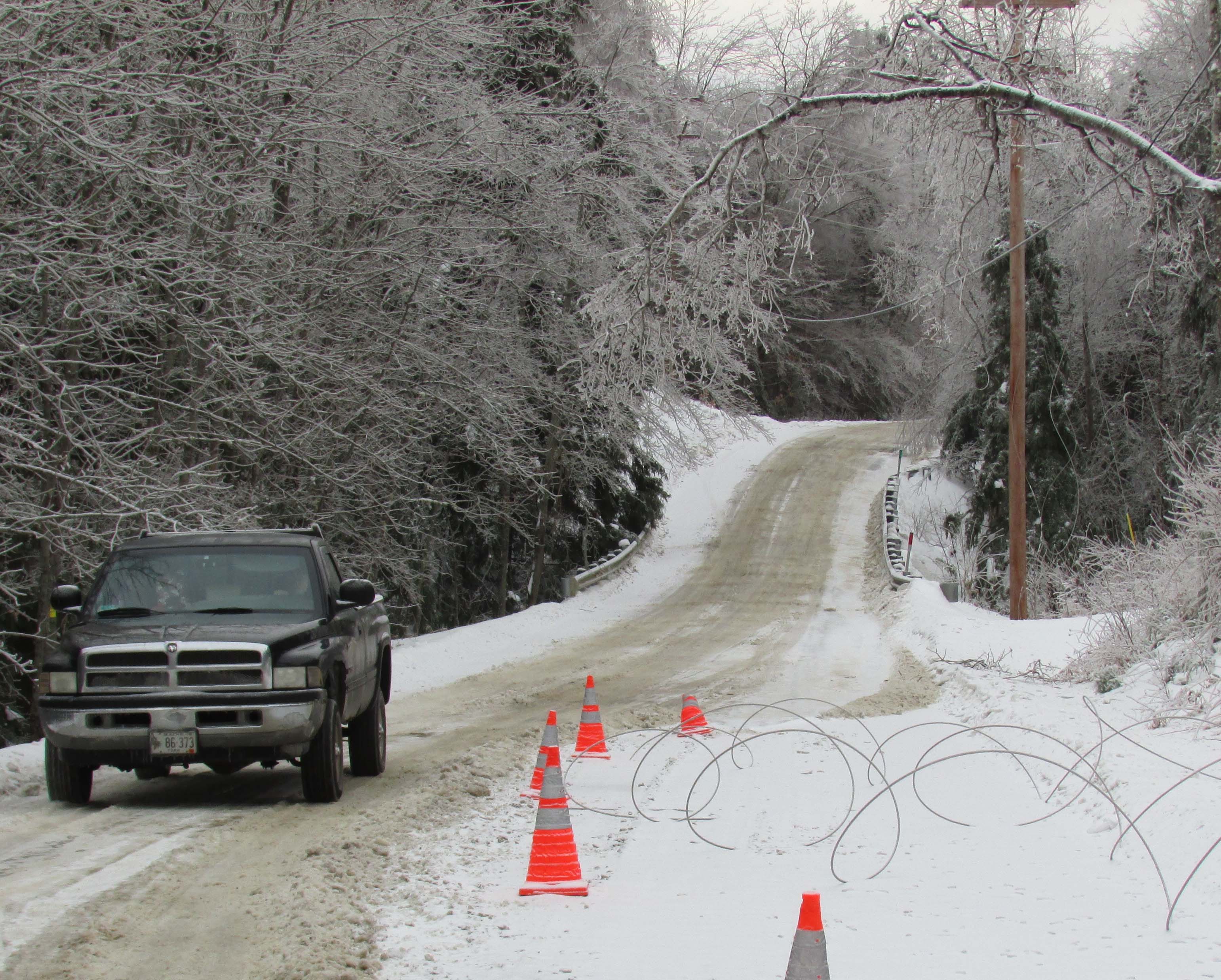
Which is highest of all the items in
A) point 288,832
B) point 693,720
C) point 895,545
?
point 288,832

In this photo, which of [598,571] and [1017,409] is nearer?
[1017,409]

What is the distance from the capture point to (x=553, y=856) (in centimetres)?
629

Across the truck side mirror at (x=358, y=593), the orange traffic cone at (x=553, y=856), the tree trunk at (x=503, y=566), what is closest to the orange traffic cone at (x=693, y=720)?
the truck side mirror at (x=358, y=593)

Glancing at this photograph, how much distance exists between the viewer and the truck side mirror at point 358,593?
848cm

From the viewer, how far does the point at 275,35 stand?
15398 mm

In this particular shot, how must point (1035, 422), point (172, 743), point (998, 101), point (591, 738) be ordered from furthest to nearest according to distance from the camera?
point (1035, 422), point (591, 738), point (998, 101), point (172, 743)

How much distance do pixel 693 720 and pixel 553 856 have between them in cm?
496

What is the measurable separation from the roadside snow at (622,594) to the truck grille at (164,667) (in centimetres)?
735

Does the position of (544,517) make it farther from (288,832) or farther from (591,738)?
(288,832)

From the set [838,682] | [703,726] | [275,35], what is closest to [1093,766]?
[703,726]

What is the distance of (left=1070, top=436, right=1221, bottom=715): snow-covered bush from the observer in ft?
33.2

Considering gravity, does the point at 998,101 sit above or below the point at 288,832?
above

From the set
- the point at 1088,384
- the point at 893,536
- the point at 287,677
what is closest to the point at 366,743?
the point at 287,677

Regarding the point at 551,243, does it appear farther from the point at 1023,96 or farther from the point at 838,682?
the point at 1023,96
